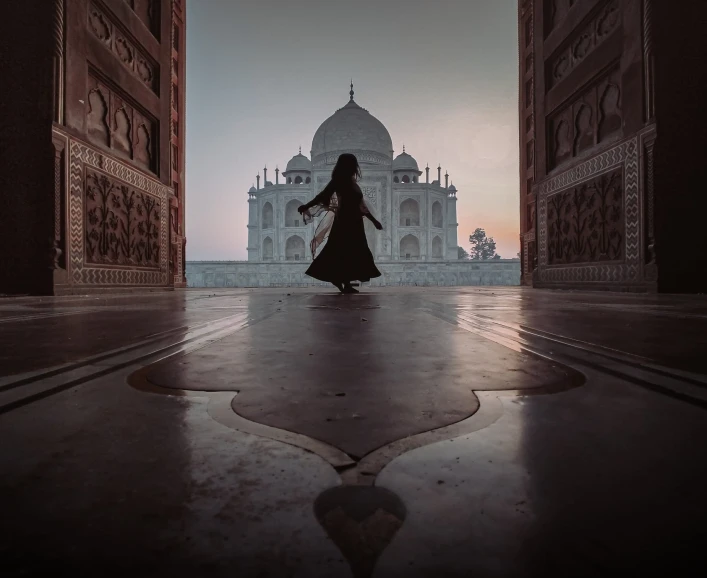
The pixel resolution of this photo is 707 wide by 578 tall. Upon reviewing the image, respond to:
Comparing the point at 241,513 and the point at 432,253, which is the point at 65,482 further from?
the point at 432,253

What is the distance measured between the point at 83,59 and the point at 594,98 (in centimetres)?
677

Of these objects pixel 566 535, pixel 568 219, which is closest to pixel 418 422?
pixel 566 535

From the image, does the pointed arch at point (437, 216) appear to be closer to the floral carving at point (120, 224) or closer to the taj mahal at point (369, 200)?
the taj mahal at point (369, 200)

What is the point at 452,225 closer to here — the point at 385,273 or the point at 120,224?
the point at 385,273

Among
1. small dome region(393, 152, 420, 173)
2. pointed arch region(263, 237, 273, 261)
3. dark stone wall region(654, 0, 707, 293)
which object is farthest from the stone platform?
dark stone wall region(654, 0, 707, 293)

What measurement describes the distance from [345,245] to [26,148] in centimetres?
383

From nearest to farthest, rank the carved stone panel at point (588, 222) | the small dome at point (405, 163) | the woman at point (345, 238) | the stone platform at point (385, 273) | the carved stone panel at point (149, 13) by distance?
the woman at point (345, 238)
the carved stone panel at point (588, 222)
the carved stone panel at point (149, 13)
the stone platform at point (385, 273)
the small dome at point (405, 163)

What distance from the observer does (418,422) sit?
18.0 inches

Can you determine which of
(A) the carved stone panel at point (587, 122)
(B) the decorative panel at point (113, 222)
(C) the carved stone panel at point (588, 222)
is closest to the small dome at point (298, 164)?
(B) the decorative panel at point (113, 222)

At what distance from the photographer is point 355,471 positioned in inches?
13.2

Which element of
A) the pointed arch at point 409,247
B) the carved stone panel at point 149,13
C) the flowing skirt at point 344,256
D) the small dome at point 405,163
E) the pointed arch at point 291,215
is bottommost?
the flowing skirt at point 344,256

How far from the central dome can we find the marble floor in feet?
119

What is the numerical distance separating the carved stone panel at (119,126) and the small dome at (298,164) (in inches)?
1327

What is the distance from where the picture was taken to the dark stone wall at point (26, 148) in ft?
Answer: 17.2
